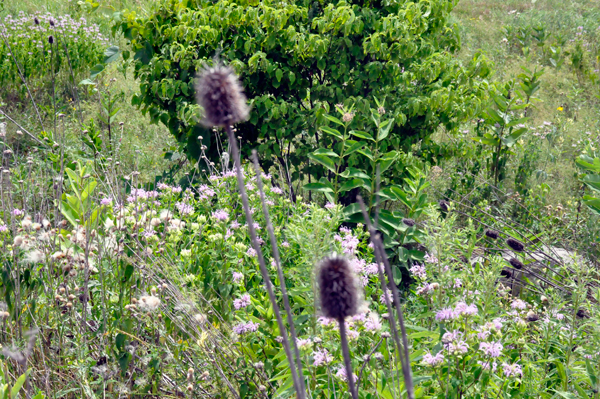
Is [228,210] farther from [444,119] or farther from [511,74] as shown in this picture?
[511,74]

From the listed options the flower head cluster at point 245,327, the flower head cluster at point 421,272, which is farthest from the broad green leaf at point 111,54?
the flower head cluster at point 421,272

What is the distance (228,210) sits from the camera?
111 inches

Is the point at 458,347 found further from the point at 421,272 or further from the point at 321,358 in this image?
the point at 421,272

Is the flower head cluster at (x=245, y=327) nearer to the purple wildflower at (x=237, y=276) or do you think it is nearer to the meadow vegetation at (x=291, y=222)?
the meadow vegetation at (x=291, y=222)

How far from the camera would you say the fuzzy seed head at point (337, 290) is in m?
0.78

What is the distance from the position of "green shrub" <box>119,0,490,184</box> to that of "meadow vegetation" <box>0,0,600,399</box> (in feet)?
0.07

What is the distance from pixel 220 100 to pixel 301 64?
335cm

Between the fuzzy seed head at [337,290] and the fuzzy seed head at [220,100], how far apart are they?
0.93 ft

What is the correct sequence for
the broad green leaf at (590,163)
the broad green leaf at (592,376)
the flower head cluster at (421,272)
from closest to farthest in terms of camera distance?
the broad green leaf at (592,376) < the flower head cluster at (421,272) < the broad green leaf at (590,163)

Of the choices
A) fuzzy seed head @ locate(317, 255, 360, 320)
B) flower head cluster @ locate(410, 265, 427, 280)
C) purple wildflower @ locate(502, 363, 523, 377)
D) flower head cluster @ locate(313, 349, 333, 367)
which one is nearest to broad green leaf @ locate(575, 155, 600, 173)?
flower head cluster @ locate(410, 265, 427, 280)

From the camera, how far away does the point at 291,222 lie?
3.00 m

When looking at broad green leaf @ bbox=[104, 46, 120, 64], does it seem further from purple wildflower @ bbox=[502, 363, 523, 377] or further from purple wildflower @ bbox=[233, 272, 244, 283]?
purple wildflower @ bbox=[502, 363, 523, 377]

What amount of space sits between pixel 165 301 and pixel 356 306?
5.48 feet

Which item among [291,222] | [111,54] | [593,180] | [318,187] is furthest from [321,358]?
[111,54]
